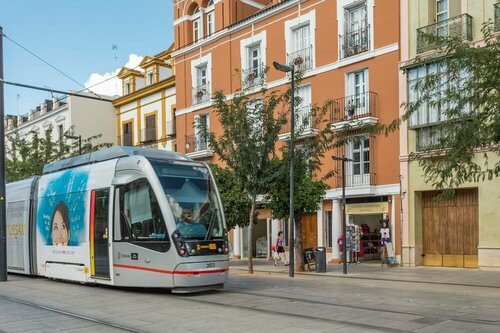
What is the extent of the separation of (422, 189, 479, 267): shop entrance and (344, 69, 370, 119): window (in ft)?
16.2

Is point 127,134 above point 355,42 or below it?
below

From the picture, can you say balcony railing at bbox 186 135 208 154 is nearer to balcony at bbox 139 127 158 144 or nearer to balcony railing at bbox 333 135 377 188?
balcony at bbox 139 127 158 144

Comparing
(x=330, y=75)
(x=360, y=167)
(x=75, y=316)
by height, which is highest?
(x=330, y=75)

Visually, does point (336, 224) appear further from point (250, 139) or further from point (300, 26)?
point (300, 26)

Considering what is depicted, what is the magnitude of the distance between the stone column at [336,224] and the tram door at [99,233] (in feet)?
48.7

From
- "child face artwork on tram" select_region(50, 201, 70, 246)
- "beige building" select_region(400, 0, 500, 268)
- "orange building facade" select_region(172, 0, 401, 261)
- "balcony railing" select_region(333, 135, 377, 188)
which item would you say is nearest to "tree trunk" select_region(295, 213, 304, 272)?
"orange building facade" select_region(172, 0, 401, 261)

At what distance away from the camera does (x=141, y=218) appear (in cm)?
1355

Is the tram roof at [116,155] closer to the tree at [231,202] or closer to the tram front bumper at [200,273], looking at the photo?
the tram front bumper at [200,273]

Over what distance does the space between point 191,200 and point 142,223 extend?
129 cm

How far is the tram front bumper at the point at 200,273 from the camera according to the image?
42.7 ft

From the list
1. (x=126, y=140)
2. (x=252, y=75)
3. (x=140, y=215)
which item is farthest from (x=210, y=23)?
(x=140, y=215)

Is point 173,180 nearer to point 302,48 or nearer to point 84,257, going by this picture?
point 84,257

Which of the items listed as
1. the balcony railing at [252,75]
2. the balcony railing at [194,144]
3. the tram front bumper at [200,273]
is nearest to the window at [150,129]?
the balcony railing at [194,144]

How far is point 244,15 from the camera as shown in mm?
34625
